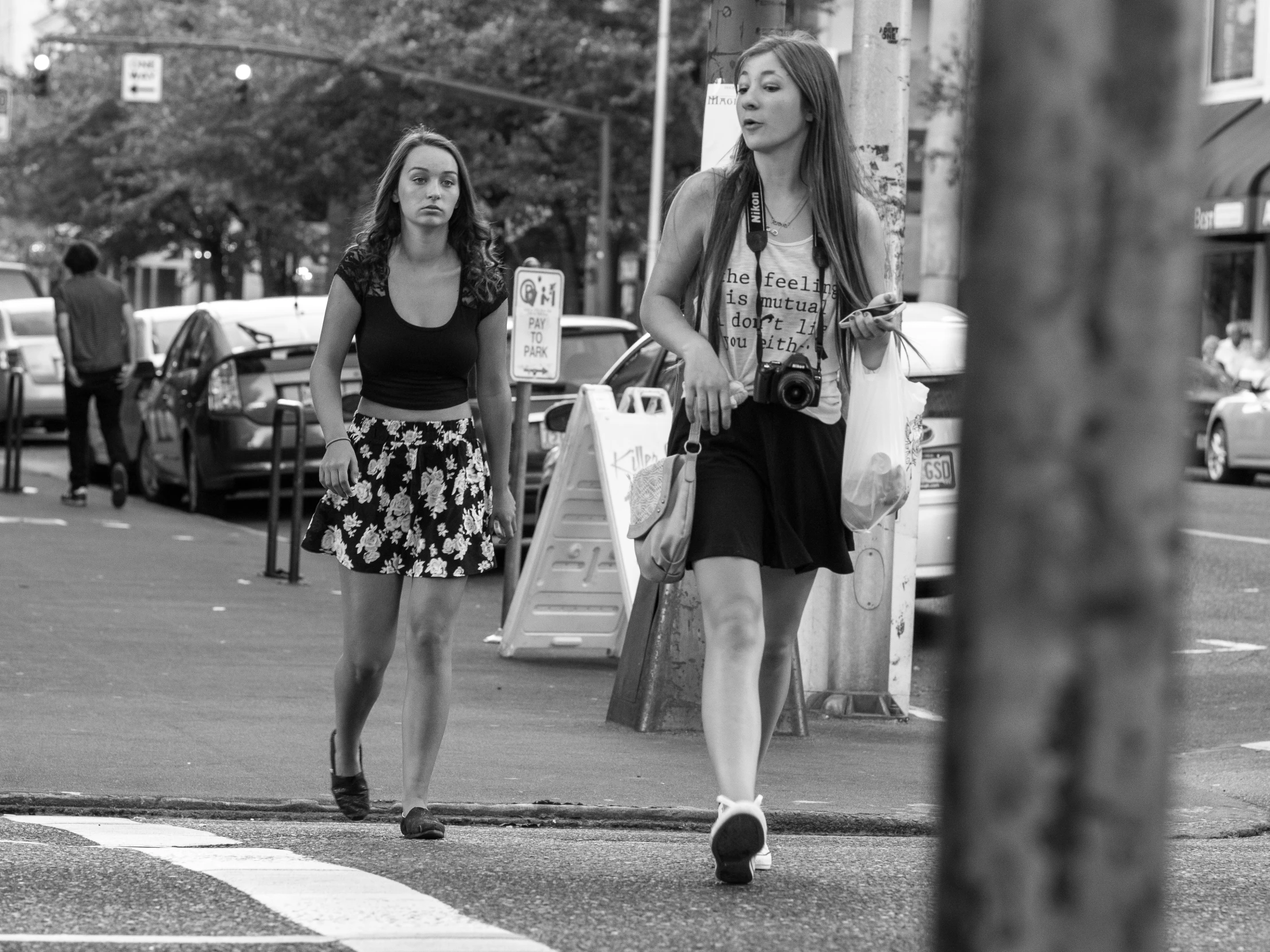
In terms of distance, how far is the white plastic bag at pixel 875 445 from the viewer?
4711mm

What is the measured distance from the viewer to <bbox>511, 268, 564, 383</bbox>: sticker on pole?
409 inches

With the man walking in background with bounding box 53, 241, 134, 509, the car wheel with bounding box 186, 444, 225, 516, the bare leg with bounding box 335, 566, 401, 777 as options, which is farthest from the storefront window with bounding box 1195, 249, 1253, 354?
the bare leg with bounding box 335, 566, 401, 777

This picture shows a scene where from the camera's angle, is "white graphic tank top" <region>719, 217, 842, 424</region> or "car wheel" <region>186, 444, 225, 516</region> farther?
"car wheel" <region>186, 444, 225, 516</region>

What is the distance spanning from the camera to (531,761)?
7.03m

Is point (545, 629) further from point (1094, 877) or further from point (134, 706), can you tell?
point (1094, 877)

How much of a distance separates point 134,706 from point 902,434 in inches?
158

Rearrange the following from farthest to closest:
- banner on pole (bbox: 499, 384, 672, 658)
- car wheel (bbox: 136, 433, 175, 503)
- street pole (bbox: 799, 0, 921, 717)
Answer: car wheel (bbox: 136, 433, 175, 503) → banner on pole (bbox: 499, 384, 672, 658) → street pole (bbox: 799, 0, 921, 717)

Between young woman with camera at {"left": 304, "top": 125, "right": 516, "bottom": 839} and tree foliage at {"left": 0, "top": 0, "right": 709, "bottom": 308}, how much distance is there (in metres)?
28.6

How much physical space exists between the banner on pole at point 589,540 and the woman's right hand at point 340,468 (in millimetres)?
4118

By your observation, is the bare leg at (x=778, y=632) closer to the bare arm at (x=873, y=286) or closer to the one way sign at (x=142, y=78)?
the bare arm at (x=873, y=286)

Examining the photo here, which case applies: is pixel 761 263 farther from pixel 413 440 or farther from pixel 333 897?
pixel 333 897

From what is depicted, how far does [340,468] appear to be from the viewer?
5.26 meters

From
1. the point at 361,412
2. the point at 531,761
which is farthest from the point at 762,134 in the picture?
the point at 531,761

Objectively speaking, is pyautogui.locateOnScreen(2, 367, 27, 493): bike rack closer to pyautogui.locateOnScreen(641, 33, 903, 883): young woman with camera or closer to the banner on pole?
the banner on pole
